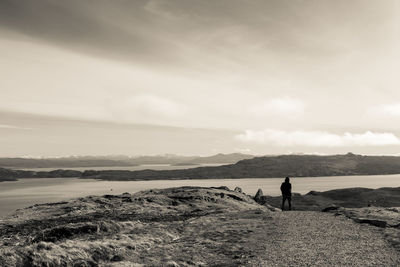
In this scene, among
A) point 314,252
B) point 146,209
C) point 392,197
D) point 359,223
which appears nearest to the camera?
point 314,252

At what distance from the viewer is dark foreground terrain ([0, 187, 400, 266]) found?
15711 millimetres

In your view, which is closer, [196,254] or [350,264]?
[350,264]

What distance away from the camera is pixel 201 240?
20234mm

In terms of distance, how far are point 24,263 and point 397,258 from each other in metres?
17.5

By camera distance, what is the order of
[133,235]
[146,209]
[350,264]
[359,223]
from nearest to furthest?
[350,264] < [133,235] < [359,223] < [146,209]

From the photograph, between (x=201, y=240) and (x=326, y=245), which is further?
(x=201, y=240)

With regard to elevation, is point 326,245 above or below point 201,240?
above

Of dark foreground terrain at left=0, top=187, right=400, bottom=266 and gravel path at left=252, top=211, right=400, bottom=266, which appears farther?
dark foreground terrain at left=0, top=187, right=400, bottom=266

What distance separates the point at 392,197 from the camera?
89.7 m

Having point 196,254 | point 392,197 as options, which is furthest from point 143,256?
point 392,197

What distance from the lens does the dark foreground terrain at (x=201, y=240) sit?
51.5 feet

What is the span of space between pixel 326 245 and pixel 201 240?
285 inches

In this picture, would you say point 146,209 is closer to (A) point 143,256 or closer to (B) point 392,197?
(A) point 143,256

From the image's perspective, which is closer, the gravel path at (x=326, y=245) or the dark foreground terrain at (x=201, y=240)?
the gravel path at (x=326, y=245)
